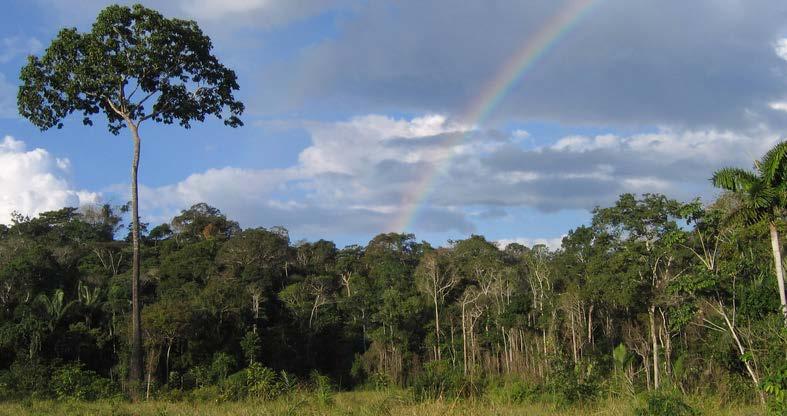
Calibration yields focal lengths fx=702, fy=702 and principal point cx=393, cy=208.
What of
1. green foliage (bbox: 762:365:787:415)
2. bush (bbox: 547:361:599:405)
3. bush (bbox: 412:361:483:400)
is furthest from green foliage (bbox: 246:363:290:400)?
green foliage (bbox: 762:365:787:415)

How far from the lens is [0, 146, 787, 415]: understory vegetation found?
13173 mm

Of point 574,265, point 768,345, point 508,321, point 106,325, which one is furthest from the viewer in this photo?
point 508,321

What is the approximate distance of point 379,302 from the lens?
1879 inches

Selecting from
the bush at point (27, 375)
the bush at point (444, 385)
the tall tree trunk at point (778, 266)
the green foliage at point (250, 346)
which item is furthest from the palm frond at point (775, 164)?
the green foliage at point (250, 346)

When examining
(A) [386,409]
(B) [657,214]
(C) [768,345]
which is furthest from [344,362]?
(A) [386,409]

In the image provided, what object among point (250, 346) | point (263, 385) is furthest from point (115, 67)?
point (250, 346)

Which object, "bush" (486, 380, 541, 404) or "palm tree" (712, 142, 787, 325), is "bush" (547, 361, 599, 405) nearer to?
"bush" (486, 380, 541, 404)

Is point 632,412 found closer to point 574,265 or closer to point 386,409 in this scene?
point 386,409

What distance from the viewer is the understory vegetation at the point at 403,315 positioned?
13.2 meters

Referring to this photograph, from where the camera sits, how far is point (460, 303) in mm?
47969

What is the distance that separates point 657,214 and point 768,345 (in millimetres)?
11542

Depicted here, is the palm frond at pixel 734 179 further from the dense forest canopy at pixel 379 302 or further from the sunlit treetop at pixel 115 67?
the sunlit treetop at pixel 115 67

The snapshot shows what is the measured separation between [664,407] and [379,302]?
40.4 meters

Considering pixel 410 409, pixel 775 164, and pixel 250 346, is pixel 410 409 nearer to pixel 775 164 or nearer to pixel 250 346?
pixel 775 164
